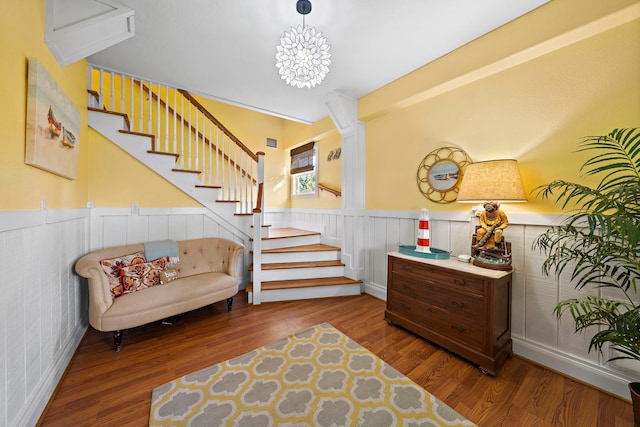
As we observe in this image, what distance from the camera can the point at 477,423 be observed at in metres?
1.37

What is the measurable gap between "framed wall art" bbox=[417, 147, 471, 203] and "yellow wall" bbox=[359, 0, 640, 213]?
64 millimetres

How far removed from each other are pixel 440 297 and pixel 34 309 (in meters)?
2.85

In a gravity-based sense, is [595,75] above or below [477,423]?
above

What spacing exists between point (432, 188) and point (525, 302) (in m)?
1.27

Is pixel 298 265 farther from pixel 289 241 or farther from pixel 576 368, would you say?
pixel 576 368

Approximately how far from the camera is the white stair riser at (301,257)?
340cm

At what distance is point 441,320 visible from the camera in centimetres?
206

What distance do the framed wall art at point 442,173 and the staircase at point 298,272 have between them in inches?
60.6

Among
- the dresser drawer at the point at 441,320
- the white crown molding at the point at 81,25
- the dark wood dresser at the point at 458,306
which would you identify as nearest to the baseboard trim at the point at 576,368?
the dark wood dresser at the point at 458,306

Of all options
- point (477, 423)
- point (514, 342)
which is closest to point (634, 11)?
point (514, 342)

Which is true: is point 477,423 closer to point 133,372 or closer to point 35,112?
point 133,372

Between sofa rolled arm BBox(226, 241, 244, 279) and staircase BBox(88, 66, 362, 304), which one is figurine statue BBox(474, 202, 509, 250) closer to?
staircase BBox(88, 66, 362, 304)

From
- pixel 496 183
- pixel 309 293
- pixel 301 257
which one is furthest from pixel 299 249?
pixel 496 183

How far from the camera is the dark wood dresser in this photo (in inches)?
69.8
